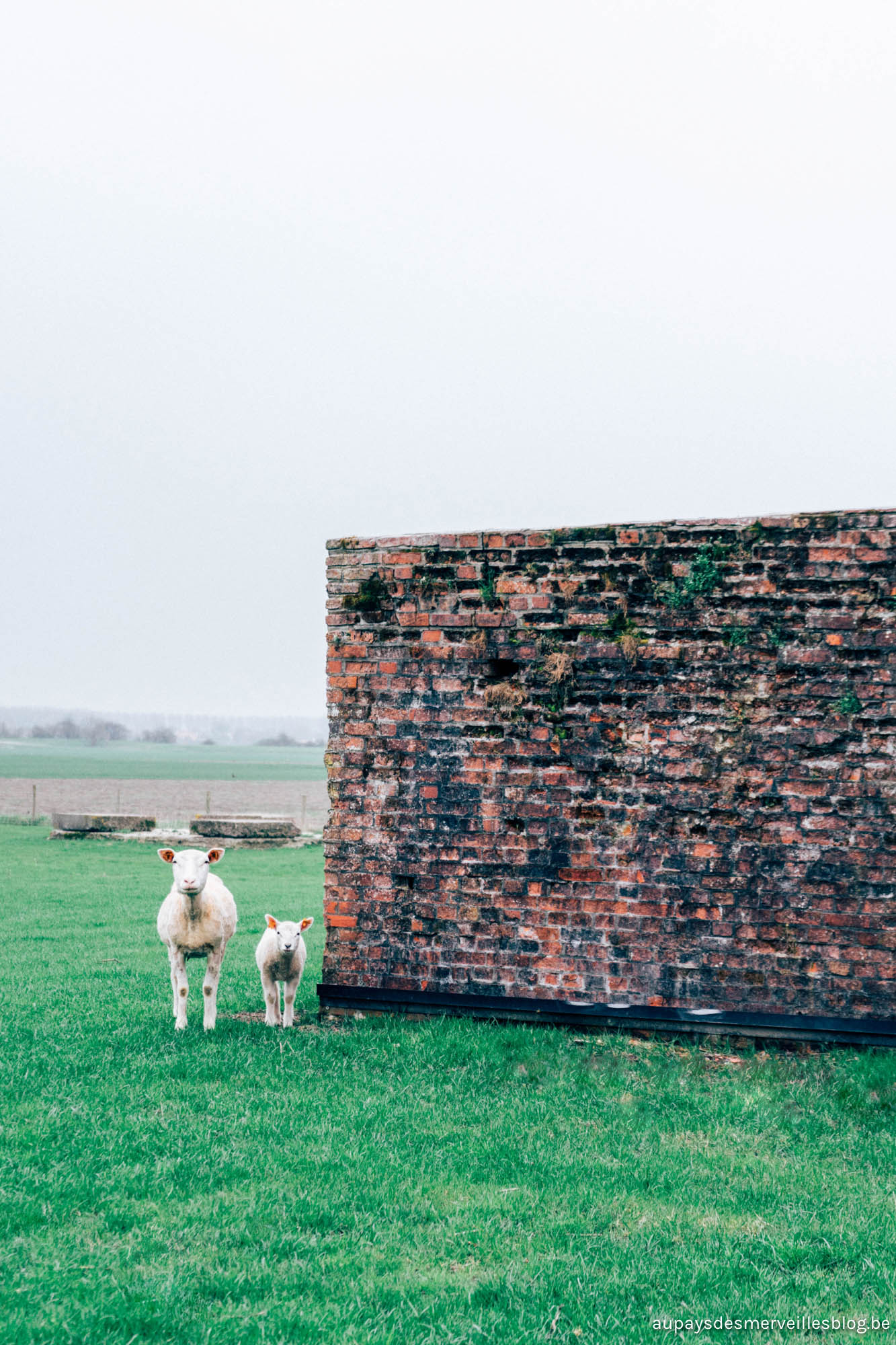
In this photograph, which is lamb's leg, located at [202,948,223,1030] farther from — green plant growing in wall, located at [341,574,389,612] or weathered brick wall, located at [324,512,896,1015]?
green plant growing in wall, located at [341,574,389,612]

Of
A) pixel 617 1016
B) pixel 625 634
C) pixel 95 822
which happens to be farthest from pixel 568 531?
pixel 95 822

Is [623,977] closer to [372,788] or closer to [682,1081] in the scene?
[682,1081]

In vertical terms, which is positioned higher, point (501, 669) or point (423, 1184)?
point (501, 669)

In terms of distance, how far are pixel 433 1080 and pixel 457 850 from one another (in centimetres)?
171

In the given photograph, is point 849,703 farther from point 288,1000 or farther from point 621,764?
point 288,1000

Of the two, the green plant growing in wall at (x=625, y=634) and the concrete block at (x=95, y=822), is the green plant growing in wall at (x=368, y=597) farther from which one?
the concrete block at (x=95, y=822)

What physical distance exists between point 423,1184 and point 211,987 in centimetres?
341

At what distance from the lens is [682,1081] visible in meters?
6.36

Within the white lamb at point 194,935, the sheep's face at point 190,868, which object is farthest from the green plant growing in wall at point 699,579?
the white lamb at point 194,935

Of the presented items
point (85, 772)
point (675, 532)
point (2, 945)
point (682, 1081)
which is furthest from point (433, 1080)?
point (85, 772)

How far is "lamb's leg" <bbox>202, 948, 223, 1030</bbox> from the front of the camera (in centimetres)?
772

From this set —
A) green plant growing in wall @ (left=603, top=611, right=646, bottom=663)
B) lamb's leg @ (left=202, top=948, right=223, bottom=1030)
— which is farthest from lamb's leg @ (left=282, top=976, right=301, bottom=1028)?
green plant growing in wall @ (left=603, top=611, right=646, bottom=663)

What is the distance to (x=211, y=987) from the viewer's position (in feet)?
25.4

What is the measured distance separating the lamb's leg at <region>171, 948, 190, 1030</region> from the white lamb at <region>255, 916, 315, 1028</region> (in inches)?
23.6
